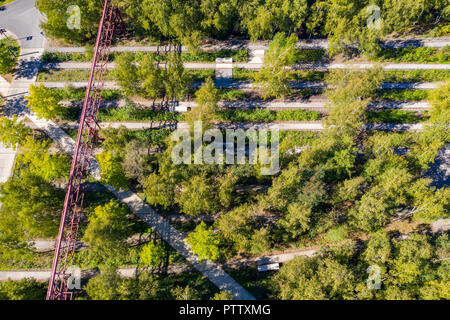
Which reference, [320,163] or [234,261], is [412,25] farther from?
[234,261]

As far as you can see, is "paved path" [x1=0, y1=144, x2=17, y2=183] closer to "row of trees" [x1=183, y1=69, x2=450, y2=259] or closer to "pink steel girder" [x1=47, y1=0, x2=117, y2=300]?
"pink steel girder" [x1=47, y1=0, x2=117, y2=300]

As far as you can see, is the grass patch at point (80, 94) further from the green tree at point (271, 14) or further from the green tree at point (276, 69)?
the green tree at point (271, 14)

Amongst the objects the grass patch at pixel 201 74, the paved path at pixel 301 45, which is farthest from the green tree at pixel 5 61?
the grass patch at pixel 201 74

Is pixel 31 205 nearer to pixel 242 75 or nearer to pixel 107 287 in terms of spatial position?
pixel 107 287

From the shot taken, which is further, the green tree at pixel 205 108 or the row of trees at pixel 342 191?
the green tree at pixel 205 108

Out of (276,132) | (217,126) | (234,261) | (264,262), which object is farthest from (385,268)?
(217,126)
